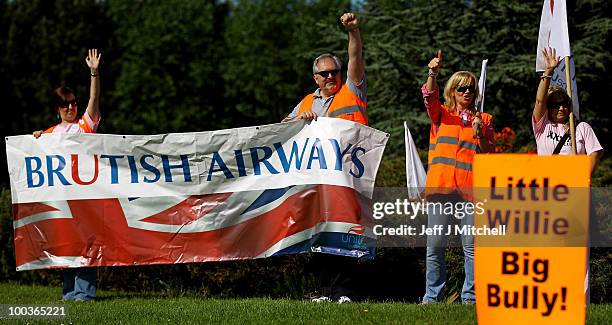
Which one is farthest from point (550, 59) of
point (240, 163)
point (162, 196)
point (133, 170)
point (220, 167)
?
point (133, 170)

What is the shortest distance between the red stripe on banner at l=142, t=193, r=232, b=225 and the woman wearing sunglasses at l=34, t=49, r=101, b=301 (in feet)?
2.76

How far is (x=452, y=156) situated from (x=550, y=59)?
116cm

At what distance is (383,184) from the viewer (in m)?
12.6

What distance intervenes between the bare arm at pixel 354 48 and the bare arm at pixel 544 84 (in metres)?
1.54

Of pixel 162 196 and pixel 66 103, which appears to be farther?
pixel 66 103

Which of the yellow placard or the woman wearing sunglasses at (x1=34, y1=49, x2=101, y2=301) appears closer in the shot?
the yellow placard

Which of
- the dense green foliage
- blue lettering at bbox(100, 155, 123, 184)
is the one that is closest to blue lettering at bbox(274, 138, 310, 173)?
blue lettering at bbox(100, 155, 123, 184)

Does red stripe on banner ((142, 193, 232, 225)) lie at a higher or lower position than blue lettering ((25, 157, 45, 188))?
lower

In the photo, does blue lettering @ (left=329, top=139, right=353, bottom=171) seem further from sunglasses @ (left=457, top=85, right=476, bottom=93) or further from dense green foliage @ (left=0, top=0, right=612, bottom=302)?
dense green foliage @ (left=0, top=0, right=612, bottom=302)

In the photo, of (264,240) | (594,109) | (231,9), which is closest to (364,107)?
(264,240)

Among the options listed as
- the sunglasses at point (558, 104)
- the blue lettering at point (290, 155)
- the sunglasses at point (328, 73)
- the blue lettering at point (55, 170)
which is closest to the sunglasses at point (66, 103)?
the blue lettering at point (55, 170)

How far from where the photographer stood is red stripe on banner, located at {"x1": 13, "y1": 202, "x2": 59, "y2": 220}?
33.7 feet

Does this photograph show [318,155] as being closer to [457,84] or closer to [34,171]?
[457,84]

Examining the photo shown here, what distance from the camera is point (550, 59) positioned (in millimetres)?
8695
